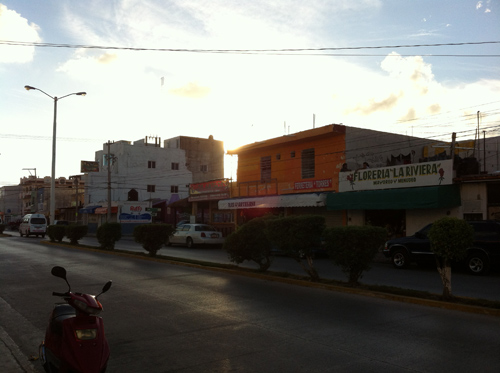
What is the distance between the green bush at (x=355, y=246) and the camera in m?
11.1

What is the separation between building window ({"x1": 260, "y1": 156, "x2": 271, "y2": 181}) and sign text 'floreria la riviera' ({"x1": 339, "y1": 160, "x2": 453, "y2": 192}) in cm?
708

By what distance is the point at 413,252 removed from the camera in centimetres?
1669

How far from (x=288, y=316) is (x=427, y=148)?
2540 centimetres

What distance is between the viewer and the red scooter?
4.21m

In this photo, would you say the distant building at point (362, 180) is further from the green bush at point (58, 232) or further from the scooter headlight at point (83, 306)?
the scooter headlight at point (83, 306)

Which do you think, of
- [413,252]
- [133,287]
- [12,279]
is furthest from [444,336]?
[12,279]

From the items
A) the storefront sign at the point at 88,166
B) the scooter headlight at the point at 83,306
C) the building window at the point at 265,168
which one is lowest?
the scooter headlight at the point at 83,306

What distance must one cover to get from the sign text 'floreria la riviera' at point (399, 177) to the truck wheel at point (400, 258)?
193 inches

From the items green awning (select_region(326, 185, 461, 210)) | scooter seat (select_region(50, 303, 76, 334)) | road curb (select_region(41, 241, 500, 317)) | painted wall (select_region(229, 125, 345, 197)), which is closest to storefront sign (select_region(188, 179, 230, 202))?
painted wall (select_region(229, 125, 345, 197))

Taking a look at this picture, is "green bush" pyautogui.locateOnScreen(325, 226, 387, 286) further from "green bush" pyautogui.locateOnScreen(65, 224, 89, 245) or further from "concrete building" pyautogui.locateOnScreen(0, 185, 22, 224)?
"concrete building" pyautogui.locateOnScreen(0, 185, 22, 224)

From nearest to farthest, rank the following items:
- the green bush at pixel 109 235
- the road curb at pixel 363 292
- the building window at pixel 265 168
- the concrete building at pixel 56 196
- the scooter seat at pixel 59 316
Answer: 1. the scooter seat at pixel 59 316
2. the road curb at pixel 363 292
3. the green bush at pixel 109 235
4. the building window at pixel 265 168
5. the concrete building at pixel 56 196

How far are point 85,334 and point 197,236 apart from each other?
24408mm

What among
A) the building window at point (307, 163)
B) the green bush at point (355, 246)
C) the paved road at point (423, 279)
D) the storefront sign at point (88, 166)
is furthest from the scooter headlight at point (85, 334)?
the storefront sign at point (88, 166)

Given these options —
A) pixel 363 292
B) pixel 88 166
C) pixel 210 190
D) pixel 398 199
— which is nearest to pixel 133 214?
pixel 88 166
